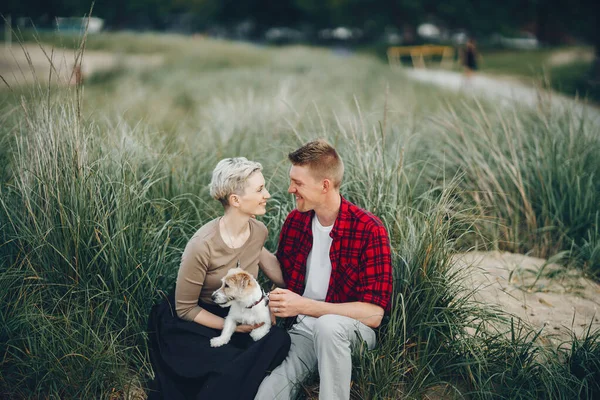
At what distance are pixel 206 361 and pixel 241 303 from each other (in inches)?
14.1

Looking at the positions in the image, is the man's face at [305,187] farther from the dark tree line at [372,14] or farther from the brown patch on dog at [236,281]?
the dark tree line at [372,14]

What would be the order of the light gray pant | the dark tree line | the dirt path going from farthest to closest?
1. the dark tree line
2. the dirt path
3. the light gray pant

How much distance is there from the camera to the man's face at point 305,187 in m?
3.21

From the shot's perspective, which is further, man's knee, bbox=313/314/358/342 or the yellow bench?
the yellow bench

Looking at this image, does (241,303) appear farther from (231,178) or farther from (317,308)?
(231,178)

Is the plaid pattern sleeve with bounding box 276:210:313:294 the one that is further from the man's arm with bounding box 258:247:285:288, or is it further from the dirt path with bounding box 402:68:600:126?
the dirt path with bounding box 402:68:600:126

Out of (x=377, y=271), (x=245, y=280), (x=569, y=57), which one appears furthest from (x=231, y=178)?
(x=569, y=57)

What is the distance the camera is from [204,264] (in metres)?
3.09

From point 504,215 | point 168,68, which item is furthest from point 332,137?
point 168,68

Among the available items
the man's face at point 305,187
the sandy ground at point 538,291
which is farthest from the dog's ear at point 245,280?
the sandy ground at point 538,291

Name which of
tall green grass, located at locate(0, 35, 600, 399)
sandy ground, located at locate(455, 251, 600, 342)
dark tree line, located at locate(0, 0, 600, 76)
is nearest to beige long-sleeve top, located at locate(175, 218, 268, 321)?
tall green grass, located at locate(0, 35, 600, 399)

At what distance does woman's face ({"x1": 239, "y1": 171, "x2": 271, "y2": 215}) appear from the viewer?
10.3ft

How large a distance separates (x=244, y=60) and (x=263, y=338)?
62.4 feet

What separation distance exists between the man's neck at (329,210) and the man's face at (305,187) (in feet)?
0.20
